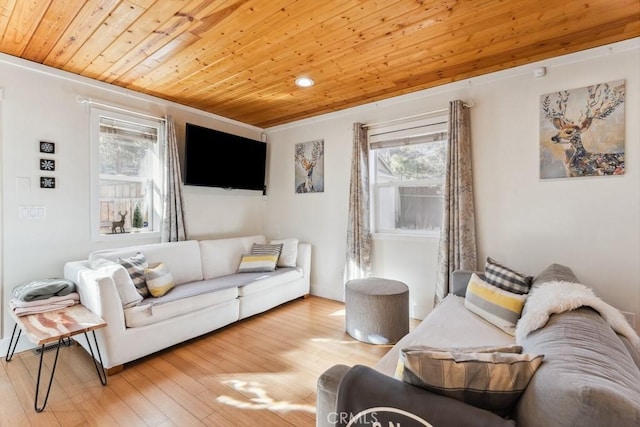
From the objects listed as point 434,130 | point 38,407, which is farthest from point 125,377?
point 434,130

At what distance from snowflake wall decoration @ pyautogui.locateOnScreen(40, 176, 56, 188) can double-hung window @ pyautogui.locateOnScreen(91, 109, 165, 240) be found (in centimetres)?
30

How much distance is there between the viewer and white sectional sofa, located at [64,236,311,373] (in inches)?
87.0

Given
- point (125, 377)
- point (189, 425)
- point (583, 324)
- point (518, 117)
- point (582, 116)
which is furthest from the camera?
point (518, 117)

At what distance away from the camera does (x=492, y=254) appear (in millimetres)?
2867

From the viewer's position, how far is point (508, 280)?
2.22 m

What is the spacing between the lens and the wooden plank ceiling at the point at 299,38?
186 centimetres

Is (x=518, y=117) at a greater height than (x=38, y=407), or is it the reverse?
(x=518, y=117)

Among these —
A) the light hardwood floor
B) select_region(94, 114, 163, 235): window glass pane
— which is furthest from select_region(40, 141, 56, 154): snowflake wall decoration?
the light hardwood floor

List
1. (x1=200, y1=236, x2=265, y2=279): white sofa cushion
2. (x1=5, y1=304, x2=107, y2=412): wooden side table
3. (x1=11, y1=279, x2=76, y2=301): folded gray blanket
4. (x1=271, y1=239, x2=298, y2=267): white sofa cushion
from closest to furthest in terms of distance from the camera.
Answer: (x1=5, y1=304, x2=107, y2=412): wooden side table, (x1=11, y1=279, x2=76, y2=301): folded gray blanket, (x1=200, y1=236, x2=265, y2=279): white sofa cushion, (x1=271, y1=239, x2=298, y2=267): white sofa cushion

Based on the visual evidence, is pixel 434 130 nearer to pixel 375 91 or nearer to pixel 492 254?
pixel 375 91

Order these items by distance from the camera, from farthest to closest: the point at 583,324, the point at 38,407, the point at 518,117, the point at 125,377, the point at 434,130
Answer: the point at 434,130, the point at 518,117, the point at 125,377, the point at 38,407, the point at 583,324

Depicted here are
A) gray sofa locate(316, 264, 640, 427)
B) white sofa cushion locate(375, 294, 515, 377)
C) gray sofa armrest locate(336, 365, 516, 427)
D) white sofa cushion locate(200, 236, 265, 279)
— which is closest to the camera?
gray sofa locate(316, 264, 640, 427)

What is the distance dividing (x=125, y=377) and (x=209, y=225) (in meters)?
2.08

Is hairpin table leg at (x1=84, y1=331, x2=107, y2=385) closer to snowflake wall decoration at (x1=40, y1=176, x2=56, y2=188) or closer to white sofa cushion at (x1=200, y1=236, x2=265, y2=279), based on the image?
white sofa cushion at (x1=200, y1=236, x2=265, y2=279)
